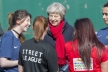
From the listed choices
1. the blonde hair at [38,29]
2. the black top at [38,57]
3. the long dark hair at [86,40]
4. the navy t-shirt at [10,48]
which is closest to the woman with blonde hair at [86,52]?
the long dark hair at [86,40]

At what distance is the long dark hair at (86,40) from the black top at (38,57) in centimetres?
34

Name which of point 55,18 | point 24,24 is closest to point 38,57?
point 24,24

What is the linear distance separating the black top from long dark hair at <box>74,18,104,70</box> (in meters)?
0.34

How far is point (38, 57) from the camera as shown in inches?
164

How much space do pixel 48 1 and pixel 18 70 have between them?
8.05ft

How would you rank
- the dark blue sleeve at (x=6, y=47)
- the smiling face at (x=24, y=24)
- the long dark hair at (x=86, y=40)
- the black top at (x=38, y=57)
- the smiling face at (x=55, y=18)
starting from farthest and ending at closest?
1. the smiling face at (x=55, y=18)
2. the smiling face at (x=24, y=24)
3. the dark blue sleeve at (x=6, y=47)
4. the black top at (x=38, y=57)
5. the long dark hair at (x=86, y=40)

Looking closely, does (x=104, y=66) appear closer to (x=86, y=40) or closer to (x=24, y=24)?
(x=86, y=40)

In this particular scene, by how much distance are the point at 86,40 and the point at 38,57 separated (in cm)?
57

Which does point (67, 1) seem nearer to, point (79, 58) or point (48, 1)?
point (48, 1)

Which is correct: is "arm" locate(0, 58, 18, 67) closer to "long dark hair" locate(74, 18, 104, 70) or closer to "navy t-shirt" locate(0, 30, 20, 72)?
"navy t-shirt" locate(0, 30, 20, 72)

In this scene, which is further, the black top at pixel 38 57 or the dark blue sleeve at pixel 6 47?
the dark blue sleeve at pixel 6 47

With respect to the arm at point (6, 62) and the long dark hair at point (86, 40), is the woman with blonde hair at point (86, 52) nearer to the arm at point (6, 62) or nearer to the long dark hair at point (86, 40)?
the long dark hair at point (86, 40)

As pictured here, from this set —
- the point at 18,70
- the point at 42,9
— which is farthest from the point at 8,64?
the point at 42,9

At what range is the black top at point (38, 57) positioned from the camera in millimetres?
4160
